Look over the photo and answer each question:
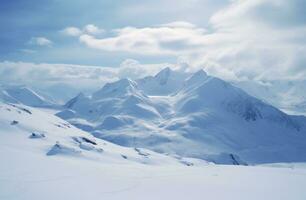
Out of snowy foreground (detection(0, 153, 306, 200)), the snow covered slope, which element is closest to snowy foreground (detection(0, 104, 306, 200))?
snowy foreground (detection(0, 153, 306, 200))

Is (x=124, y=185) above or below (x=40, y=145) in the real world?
below

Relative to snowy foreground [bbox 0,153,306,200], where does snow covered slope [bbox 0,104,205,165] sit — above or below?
above

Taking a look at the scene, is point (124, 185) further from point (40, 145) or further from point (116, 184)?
point (40, 145)

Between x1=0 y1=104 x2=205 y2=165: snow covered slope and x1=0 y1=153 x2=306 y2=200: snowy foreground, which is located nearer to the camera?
x1=0 y1=153 x2=306 y2=200: snowy foreground

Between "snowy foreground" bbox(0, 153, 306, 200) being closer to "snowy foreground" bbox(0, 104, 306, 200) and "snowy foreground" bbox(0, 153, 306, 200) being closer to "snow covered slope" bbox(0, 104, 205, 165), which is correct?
"snowy foreground" bbox(0, 104, 306, 200)

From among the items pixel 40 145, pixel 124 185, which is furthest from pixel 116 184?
pixel 40 145

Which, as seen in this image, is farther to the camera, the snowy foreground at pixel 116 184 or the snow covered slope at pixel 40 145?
the snow covered slope at pixel 40 145

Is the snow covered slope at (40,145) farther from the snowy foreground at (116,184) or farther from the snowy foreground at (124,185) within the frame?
the snowy foreground at (124,185)

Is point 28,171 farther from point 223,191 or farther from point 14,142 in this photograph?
point 14,142

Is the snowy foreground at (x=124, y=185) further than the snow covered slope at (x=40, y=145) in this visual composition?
No

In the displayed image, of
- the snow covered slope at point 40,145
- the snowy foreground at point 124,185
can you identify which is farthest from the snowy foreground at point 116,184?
the snow covered slope at point 40,145

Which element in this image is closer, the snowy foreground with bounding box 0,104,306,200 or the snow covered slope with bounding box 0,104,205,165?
the snowy foreground with bounding box 0,104,306,200

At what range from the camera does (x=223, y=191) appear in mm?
56844

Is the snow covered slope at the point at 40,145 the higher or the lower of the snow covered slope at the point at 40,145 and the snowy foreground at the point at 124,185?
the higher
